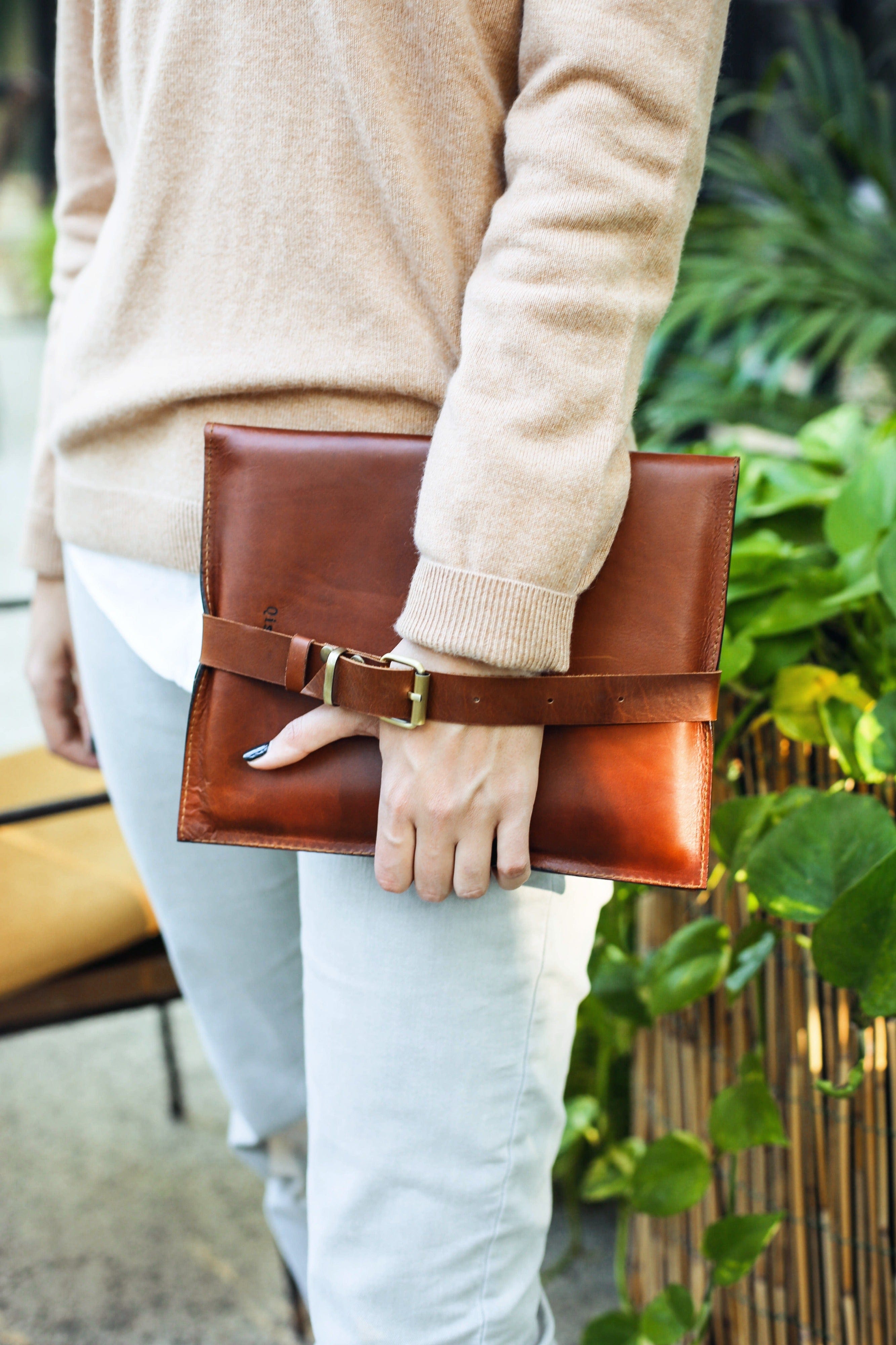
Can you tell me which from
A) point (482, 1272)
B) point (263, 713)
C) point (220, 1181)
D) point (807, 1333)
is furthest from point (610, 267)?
point (220, 1181)

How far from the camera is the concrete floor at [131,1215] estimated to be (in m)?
1.14

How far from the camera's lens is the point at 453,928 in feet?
1.80

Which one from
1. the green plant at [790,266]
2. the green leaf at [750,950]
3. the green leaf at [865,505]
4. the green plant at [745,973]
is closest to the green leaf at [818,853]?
the green plant at [745,973]

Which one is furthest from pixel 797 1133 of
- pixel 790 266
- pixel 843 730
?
pixel 790 266

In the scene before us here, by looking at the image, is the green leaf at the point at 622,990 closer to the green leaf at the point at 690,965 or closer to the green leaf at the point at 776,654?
the green leaf at the point at 690,965

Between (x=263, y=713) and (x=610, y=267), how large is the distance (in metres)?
0.30

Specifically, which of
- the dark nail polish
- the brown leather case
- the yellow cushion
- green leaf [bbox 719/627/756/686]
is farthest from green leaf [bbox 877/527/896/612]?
the yellow cushion

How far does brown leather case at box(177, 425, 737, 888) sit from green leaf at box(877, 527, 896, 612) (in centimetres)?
21

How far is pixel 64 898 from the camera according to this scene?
111 centimetres

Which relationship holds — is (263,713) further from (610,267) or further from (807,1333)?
(807,1333)

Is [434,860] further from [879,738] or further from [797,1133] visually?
[797,1133]

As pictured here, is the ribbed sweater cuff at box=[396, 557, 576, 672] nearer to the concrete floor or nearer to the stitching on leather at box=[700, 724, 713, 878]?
the stitching on leather at box=[700, 724, 713, 878]

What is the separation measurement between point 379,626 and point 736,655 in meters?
0.35

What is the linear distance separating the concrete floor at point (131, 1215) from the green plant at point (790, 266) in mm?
1453
